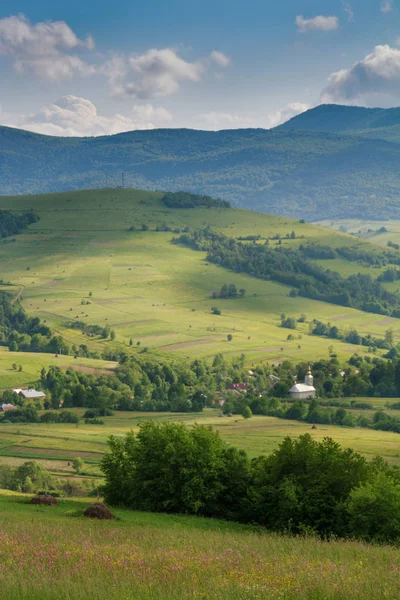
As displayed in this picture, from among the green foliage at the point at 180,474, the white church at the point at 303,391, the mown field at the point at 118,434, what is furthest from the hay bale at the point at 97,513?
the white church at the point at 303,391

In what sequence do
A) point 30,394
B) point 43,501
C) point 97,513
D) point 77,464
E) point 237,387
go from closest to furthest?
point 97,513 < point 43,501 < point 77,464 < point 30,394 < point 237,387

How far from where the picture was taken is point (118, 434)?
123938 mm

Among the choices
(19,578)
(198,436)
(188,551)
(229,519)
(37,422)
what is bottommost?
(37,422)

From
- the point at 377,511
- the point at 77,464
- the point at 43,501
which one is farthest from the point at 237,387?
the point at 377,511

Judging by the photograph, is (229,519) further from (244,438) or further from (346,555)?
(244,438)

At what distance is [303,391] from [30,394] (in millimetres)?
55516

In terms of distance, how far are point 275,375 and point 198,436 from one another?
5207 inches

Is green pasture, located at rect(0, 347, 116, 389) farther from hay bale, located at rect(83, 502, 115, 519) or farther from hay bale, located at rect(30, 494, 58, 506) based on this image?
hay bale, located at rect(83, 502, 115, 519)

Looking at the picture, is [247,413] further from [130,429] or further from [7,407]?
[7,407]

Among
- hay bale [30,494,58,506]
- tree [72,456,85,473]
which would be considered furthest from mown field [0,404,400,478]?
hay bale [30,494,58,506]

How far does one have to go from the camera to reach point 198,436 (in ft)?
174

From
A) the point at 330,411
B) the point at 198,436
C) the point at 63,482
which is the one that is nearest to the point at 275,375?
the point at 330,411

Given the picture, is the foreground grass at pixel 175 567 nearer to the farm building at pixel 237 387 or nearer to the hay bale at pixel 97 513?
the hay bale at pixel 97 513

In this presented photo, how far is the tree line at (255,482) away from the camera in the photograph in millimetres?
45062
